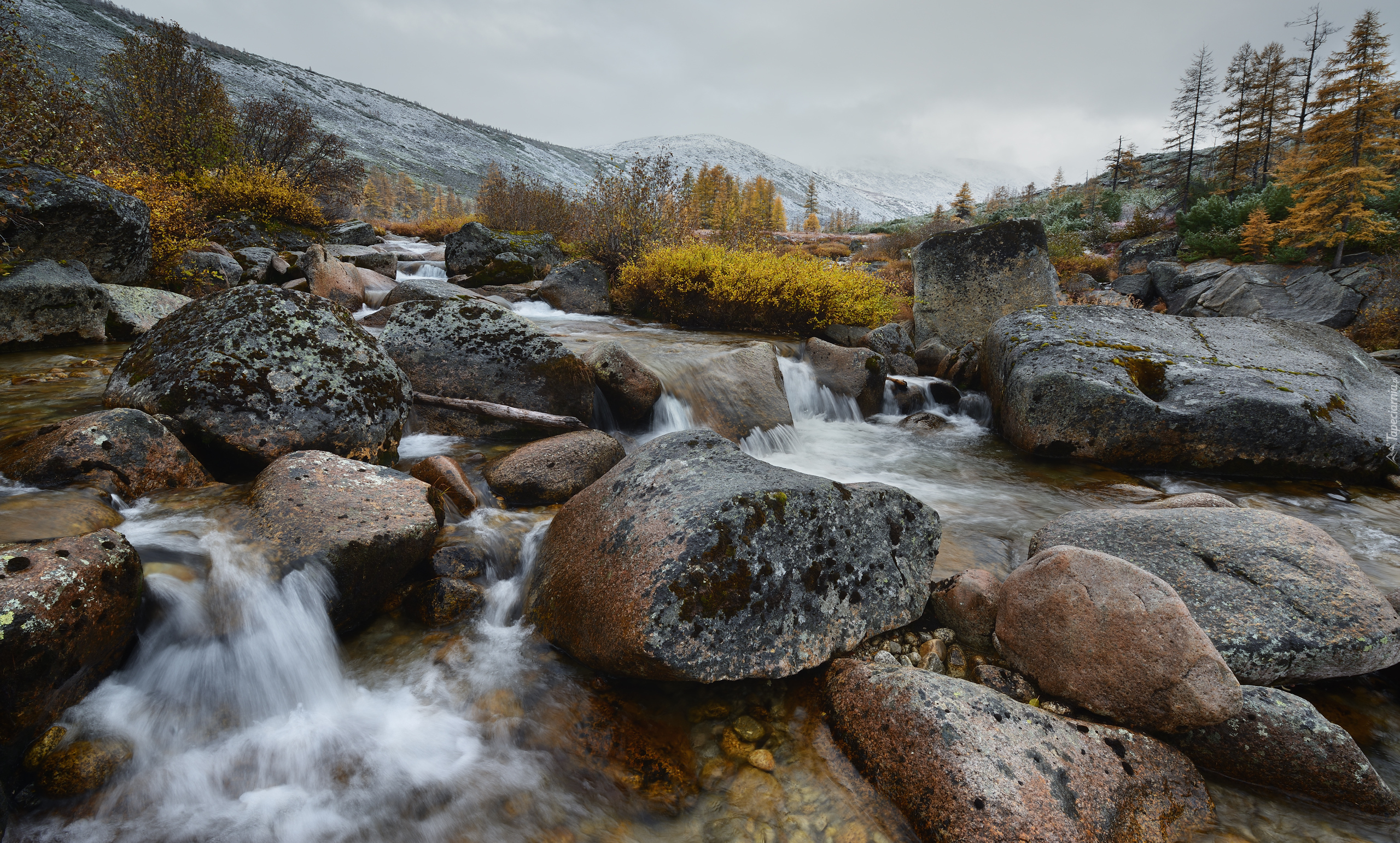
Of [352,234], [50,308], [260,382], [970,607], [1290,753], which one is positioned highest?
[352,234]

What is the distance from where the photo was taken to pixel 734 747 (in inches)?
90.7

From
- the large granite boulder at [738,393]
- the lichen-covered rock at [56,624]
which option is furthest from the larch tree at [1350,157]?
the lichen-covered rock at [56,624]

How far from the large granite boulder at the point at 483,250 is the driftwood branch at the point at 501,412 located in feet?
30.5

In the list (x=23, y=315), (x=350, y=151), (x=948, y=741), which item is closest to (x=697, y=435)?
(x=948, y=741)

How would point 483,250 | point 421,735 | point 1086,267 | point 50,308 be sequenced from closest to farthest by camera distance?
1. point 421,735
2. point 50,308
3. point 483,250
4. point 1086,267

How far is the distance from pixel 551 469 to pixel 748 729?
7.98 feet

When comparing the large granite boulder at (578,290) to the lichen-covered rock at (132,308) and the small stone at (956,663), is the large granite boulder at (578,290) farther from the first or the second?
the small stone at (956,663)

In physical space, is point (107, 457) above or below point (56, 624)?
above

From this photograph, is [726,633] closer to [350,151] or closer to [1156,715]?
[1156,715]

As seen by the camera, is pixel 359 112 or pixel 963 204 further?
pixel 359 112

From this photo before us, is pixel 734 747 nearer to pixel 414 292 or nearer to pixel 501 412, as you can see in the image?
pixel 501 412

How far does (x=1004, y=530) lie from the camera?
442cm

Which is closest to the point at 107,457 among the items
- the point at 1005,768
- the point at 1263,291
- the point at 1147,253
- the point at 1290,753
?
the point at 1005,768

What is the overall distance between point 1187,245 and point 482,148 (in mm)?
115372
